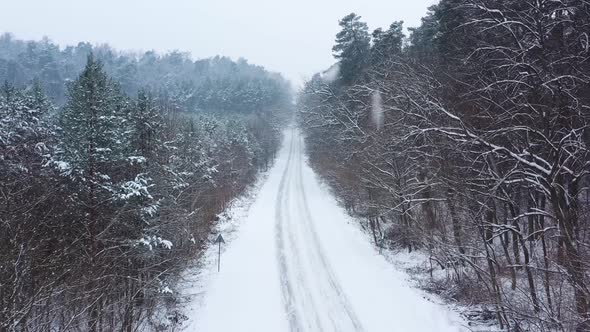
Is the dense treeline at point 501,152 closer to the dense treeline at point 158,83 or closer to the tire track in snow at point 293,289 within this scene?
the tire track in snow at point 293,289

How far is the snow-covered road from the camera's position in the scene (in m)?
12.3

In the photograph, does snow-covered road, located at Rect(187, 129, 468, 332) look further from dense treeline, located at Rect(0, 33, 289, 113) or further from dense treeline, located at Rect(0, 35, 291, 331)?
dense treeline, located at Rect(0, 33, 289, 113)

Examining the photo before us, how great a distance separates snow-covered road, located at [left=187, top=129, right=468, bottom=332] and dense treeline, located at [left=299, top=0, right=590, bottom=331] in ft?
6.74

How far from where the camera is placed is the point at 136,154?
16109mm

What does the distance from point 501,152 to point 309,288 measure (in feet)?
29.3

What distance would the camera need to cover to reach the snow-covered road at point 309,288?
12312 mm

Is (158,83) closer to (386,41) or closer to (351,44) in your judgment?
(351,44)

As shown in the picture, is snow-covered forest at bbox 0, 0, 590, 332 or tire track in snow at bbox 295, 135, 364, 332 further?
tire track in snow at bbox 295, 135, 364, 332

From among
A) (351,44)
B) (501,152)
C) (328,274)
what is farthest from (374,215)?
(351,44)

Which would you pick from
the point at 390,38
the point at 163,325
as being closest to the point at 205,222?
the point at 163,325

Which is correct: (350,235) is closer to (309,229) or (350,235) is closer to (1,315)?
(309,229)

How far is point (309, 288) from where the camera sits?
15211 mm

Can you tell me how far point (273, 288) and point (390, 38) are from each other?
68.5ft

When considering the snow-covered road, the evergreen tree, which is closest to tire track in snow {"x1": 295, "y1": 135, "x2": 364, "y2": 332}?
the snow-covered road
